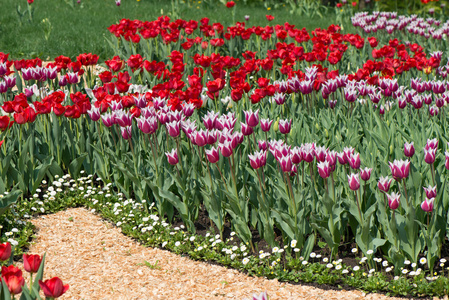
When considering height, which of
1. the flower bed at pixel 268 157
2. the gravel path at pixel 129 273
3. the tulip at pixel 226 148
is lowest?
the gravel path at pixel 129 273

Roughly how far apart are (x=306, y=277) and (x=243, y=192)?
2.56 feet

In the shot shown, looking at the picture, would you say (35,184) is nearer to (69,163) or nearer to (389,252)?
(69,163)

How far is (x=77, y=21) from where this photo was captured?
39.1 ft

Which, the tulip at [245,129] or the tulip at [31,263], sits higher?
the tulip at [245,129]

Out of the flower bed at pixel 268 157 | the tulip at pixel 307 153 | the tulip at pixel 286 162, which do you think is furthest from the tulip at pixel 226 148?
the tulip at pixel 307 153

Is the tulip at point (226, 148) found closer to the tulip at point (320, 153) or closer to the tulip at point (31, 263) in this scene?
the tulip at point (320, 153)

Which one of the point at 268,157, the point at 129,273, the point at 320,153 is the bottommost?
the point at 129,273

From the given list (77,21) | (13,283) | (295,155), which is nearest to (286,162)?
(295,155)

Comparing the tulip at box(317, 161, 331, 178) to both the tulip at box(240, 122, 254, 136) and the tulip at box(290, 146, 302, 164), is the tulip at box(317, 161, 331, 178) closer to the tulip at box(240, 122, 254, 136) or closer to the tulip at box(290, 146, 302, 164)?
the tulip at box(290, 146, 302, 164)

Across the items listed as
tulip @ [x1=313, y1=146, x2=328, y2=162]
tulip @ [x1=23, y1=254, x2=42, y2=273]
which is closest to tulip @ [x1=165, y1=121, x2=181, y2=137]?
tulip @ [x1=313, y1=146, x2=328, y2=162]

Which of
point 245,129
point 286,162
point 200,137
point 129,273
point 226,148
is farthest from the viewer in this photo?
point 245,129

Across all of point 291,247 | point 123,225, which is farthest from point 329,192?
point 123,225

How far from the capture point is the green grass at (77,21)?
970 cm

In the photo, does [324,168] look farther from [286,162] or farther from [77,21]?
[77,21]
